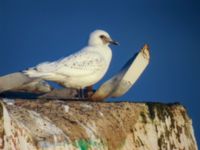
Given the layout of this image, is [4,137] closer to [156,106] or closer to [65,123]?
[65,123]

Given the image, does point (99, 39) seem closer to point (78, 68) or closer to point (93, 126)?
point (78, 68)

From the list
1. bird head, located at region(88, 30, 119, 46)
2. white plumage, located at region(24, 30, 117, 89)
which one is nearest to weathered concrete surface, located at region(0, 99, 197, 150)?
white plumage, located at region(24, 30, 117, 89)

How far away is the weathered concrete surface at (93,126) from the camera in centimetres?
649

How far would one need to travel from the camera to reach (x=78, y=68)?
34.9 feet

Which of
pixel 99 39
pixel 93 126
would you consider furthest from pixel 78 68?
pixel 93 126

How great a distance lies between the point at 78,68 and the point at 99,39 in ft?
4.79

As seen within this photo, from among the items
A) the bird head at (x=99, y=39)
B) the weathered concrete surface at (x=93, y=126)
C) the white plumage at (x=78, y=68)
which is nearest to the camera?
the weathered concrete surface at (x=93, y=126)

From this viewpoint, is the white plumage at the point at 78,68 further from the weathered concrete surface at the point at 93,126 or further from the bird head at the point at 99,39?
the weathered concrete surface at the point at 93,126

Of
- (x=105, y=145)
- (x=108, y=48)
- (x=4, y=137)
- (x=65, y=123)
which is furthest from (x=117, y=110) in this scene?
(x=4, y=137)

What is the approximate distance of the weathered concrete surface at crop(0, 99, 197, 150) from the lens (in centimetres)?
649

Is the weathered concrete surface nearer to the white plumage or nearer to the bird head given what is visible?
the white plumage

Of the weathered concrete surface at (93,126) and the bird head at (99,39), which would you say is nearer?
the weathered concrete surface at (93,126)

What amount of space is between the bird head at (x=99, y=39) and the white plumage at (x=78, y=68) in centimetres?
24

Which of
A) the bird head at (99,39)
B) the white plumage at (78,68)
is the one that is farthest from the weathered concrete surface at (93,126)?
the bird head at (99,39)
